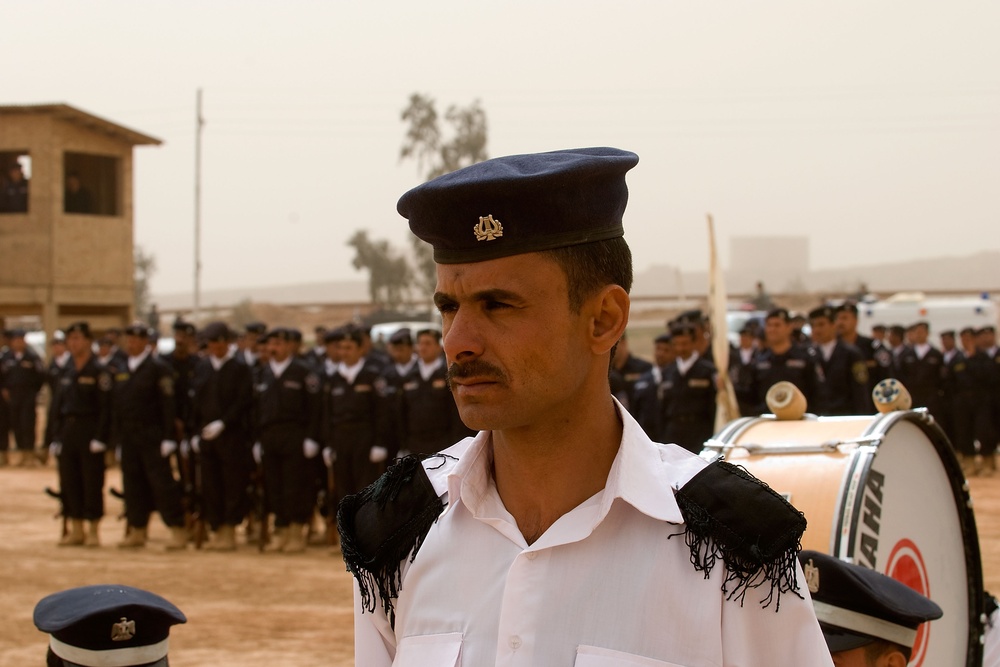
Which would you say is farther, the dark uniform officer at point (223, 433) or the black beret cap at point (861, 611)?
the dark uniform officer at point (223, 433)

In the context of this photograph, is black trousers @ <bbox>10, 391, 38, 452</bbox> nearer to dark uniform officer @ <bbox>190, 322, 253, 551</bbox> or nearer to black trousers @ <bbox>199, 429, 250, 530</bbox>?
dark uniform officer @ <bbox>190, 322, 253, 551</bbox>

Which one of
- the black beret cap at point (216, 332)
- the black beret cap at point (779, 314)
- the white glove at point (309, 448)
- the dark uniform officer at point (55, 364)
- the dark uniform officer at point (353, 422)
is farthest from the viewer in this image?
the dark uniform officer at point (55, 364)

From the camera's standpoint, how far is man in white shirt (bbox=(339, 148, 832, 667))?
1.79m

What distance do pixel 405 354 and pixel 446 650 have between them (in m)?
10.0

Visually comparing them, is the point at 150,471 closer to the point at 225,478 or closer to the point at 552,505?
the point at 225,478

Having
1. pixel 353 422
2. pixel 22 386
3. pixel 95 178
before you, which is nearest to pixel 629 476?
pixel 353 422

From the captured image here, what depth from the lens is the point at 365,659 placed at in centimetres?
200

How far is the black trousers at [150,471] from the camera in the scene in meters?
11.7

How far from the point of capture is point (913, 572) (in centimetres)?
439

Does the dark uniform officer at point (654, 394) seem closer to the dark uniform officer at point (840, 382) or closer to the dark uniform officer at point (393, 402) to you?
the dark uniform officer at point (840, 382)

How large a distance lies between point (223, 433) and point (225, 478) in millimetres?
453

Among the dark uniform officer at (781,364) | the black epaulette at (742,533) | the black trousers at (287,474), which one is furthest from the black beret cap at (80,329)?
the black epaulette at (742,533)

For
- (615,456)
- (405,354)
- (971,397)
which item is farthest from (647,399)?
(615,456)

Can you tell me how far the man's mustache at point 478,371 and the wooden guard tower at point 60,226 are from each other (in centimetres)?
2280
